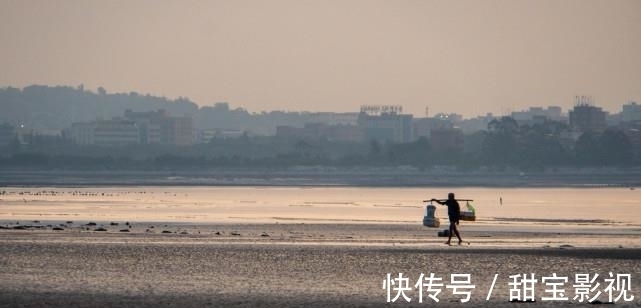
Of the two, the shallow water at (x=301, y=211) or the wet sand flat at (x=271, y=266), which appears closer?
the wet sand flat at (x=271, y=266)

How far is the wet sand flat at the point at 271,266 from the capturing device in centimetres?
2980

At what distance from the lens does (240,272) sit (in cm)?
3516

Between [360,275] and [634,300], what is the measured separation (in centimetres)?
681

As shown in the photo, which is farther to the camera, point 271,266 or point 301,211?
point 301,211

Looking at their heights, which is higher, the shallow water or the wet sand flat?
the shallow water

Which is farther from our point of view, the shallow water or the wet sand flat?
the shallow water

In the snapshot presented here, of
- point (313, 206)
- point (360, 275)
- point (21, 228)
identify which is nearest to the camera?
point (360, 275)

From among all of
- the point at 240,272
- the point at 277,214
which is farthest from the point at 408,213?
the point at 240,272

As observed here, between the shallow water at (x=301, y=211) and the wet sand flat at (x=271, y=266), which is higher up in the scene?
the shallow water at (x=301, y=211)

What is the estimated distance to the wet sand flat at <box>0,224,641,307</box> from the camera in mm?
29797

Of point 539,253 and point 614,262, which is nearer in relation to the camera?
point 614,262

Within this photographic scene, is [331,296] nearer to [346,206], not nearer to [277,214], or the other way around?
[277,214]

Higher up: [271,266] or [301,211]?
[301,211]

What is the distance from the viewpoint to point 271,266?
3678cm
